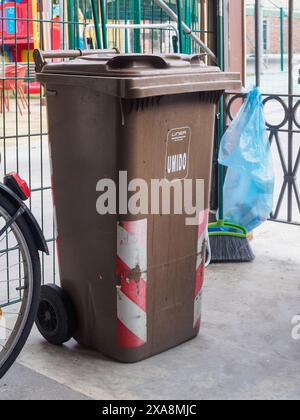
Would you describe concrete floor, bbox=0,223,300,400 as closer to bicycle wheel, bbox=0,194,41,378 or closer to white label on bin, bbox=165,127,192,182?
bicycle wheel, bbox=0,194,41,378

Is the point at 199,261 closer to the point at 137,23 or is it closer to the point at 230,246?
the point at 230,246

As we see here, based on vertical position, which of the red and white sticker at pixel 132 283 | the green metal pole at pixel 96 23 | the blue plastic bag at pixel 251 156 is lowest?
the red and white sticker at pixel 132 283

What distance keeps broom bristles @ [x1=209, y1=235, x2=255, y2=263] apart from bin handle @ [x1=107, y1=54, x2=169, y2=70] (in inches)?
67.4

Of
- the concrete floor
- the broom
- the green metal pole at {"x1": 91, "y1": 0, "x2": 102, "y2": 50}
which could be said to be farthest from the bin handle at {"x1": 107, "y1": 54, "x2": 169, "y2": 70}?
the broom

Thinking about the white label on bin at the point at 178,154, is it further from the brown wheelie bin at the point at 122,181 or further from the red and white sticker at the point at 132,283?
the red and white sticker at the point at 132,283

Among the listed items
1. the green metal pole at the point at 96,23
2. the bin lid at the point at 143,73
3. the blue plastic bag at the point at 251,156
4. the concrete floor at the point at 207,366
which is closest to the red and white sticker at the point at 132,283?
the concrete floor at the point at 207,366

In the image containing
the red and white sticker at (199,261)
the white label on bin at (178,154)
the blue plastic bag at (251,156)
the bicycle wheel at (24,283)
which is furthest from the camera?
the blue plastic bag at (251,156)

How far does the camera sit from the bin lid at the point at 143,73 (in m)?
2.41

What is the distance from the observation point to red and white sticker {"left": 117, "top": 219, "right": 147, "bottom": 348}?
2.54 meters

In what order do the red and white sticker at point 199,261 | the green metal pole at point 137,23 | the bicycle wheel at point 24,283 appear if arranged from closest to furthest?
the bicycle wheel at point 24,283 → the red and white sticker at point 199,261 → the green metal pole at point 137,23

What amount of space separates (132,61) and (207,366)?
1.24 metres

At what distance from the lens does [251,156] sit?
3994mm
